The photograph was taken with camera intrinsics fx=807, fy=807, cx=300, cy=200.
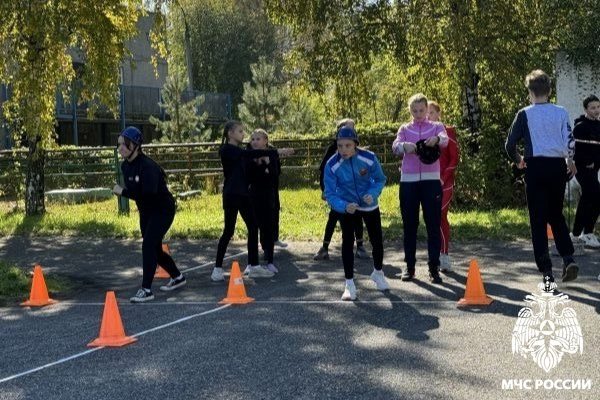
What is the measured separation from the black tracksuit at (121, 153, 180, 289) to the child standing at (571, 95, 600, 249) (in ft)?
17.7

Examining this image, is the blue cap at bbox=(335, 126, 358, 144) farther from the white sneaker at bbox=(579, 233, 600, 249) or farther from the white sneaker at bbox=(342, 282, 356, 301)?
the white sneaker at bbox=(579, 233, 600, 249)

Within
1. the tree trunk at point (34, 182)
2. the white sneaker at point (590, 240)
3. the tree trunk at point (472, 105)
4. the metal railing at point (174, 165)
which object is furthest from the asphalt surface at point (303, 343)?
the metal railing at point (174, 165)

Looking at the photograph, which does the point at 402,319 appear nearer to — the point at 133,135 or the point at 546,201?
the point at 546,201

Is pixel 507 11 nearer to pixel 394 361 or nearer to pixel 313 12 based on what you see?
pixel 313 12

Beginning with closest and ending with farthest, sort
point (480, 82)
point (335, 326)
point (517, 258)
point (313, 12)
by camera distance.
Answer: point (335, 326) → point (517, 258) → point (313, 12) → point (480, 82)

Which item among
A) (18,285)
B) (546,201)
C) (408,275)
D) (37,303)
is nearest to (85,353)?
(37,303)

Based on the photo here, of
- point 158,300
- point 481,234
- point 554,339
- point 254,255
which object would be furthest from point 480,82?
point 554,339

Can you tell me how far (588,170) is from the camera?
10.6 meters

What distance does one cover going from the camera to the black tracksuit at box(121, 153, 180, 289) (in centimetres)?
826

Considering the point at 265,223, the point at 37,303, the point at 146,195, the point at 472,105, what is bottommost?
the point at 37,303

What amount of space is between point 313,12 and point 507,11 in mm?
3703

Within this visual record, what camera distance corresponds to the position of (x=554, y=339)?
573 cm

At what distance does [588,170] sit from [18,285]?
23.9 feet

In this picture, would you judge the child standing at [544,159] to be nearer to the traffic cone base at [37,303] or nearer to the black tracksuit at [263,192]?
the black tracksuit at [263,192]
